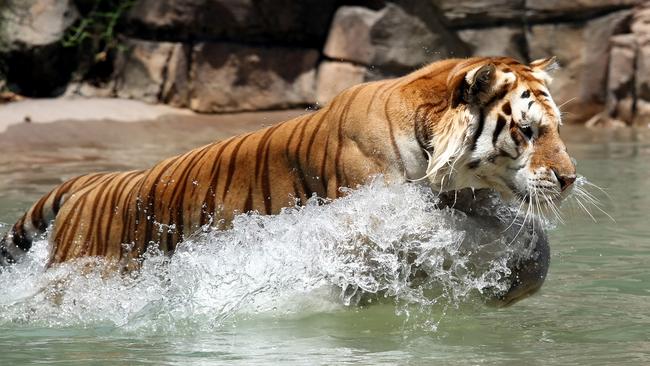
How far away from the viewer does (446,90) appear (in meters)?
3.46

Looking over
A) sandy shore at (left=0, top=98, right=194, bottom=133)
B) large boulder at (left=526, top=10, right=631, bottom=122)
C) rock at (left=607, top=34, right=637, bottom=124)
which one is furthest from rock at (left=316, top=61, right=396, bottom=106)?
rock at (left=607, top=34, right=637, bottom=124)

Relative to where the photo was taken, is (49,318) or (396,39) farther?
(396,39)

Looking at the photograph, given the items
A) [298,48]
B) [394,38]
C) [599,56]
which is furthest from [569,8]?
[298,48]

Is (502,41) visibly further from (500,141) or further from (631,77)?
(500,141)

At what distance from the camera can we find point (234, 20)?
9797 millimetres

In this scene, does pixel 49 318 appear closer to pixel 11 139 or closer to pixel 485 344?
pixel 485 344

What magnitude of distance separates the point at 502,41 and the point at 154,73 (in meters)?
2.90

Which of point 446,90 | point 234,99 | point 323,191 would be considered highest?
point 446,90

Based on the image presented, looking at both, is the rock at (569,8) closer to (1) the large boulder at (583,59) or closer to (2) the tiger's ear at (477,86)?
(1) the large boulder at (583,59)

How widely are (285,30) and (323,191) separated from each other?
21.4ft

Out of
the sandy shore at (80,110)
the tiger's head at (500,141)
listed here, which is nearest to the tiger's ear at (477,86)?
the tiger's head at (500,141)

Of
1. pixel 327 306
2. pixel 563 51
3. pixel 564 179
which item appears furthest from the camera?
pixel 563 51

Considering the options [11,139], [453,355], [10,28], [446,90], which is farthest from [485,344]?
[10,28]

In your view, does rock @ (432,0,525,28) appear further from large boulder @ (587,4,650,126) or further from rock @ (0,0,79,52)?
rock @ (0,0,79,52)
